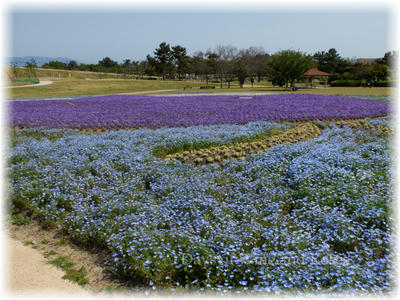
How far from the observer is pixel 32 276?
12.8 ft

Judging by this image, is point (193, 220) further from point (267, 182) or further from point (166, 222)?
point (267, 182)

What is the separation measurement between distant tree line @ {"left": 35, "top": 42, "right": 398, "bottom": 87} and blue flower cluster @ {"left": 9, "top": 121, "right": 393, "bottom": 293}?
1496 inches

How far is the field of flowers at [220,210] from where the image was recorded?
3449 mm

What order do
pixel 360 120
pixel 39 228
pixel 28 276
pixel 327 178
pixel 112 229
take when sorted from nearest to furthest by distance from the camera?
pixel 28 276 → pixel 112 229 → pixel 39 228 → pixel 327 178 → pixel 360 120

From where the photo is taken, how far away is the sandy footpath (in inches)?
143

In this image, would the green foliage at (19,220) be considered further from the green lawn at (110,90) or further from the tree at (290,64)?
the tree at (290,64)

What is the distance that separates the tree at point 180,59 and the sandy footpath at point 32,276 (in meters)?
72.2

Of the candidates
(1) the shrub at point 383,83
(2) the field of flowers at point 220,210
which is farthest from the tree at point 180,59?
(2) the field of flowers at point 220,210

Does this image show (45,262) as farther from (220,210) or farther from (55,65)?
(55,65)

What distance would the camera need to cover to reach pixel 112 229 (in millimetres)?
4438

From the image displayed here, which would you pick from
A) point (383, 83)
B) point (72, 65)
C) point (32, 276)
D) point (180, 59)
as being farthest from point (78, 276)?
point (72, 65)

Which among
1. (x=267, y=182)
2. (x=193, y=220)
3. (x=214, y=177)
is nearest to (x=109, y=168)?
(x=214, y=177)

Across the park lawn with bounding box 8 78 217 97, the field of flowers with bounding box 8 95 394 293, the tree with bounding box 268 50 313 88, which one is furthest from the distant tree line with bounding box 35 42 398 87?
the field of flowers with bounding box 8 95 394 293

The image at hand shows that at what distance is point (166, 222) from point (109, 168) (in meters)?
2.74
